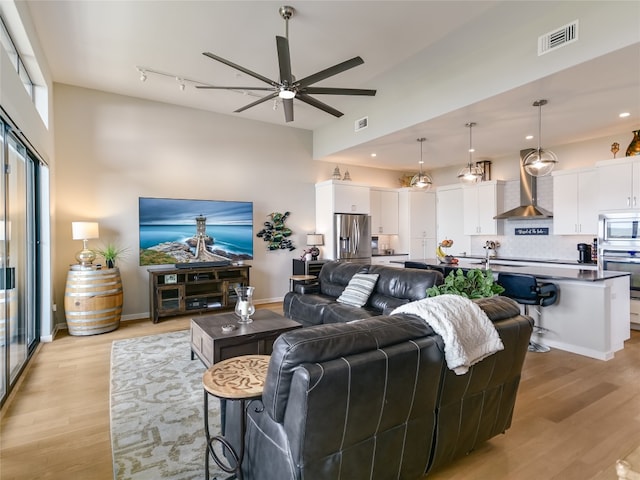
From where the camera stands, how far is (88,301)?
4562 millimetres

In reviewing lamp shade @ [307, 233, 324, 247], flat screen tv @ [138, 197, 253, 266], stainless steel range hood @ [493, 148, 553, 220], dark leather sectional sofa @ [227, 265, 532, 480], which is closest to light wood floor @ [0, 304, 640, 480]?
dark leather sectional sofa @ [227, 265, 532, 480]

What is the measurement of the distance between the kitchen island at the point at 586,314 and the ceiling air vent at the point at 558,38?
2.30 metres

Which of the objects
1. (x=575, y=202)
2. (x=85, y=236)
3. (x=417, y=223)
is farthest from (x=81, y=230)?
(x=575, y=202)

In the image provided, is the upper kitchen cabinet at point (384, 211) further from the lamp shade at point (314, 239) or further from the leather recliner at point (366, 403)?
the leather recliner at point (366, 403)

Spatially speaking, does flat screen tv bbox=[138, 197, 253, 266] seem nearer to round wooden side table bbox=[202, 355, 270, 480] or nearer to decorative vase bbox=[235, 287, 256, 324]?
decorative vase bbox=[235, 287, 256, 324]

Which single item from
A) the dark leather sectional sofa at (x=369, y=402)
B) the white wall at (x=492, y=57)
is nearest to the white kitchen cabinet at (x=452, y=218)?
the white wall at (x=492, y=57)

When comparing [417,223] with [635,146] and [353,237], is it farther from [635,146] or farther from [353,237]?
[635,146]

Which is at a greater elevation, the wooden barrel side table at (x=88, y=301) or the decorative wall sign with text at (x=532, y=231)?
the decorative wall sign with text at (x=532, y=231)

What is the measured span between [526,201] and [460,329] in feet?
18.9

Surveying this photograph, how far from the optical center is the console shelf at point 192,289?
208 inches

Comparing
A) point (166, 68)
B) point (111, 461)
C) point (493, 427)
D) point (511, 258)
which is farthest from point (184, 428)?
point (511, 258)

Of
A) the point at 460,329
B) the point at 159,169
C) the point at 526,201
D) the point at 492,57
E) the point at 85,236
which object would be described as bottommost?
the point at 460,329

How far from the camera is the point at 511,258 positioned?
6555mm

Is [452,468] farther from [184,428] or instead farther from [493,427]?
[184,428]
